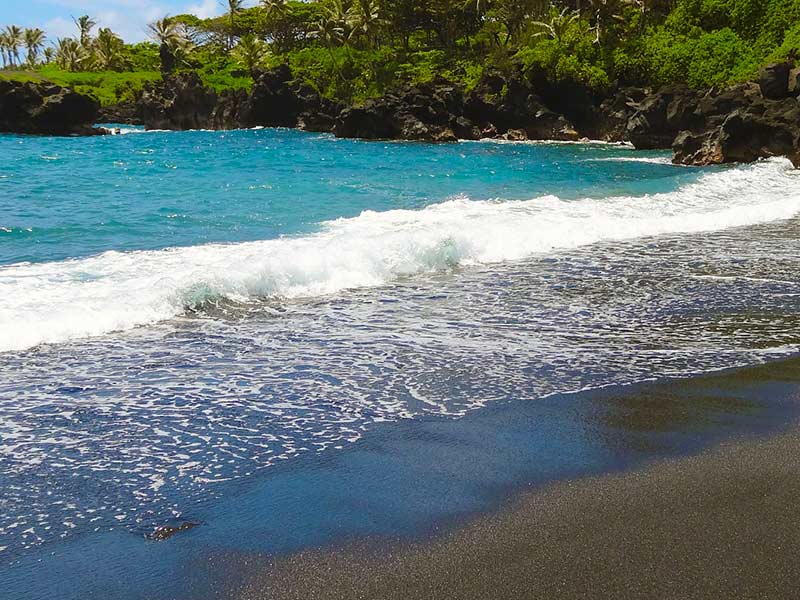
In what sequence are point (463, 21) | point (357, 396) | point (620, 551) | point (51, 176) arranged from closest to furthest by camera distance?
point (620, 551) < point (357, 396) < point (51, 176) < point (463, 21)

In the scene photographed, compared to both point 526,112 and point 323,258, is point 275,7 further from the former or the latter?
point 323,258

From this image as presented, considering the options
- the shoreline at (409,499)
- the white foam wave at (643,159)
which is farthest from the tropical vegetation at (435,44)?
the shoreline at (409,499)

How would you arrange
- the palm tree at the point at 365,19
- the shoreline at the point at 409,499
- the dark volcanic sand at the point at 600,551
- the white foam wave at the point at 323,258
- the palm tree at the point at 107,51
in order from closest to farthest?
the dark volcanic sand at the point at 600,551, the shoreline at the point at 409,499, the white foam wave at the point at 323,258, the palm tree at the point at 365,19, the palm tree at the point at 107,51

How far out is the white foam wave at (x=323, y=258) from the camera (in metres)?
8.64

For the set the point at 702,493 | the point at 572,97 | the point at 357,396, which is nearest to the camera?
the point at 702,493

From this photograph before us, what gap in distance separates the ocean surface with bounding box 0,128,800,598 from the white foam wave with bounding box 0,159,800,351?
45 mm

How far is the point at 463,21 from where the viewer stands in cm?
7738

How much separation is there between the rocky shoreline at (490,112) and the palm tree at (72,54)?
71.3 feet

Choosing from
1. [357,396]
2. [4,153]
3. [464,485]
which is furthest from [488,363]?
[4,153]

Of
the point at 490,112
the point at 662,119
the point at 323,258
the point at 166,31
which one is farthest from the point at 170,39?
the point at 323,258

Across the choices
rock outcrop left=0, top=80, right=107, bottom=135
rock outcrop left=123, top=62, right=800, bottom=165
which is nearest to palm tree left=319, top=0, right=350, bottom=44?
rock outcrop left=123, top=62, right=800, bottom=165

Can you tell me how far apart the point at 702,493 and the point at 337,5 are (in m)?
81.4

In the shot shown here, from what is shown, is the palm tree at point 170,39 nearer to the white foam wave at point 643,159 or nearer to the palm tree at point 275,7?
the palm tree at point 275,7

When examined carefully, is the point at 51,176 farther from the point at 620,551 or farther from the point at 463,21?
the point at 463,21
